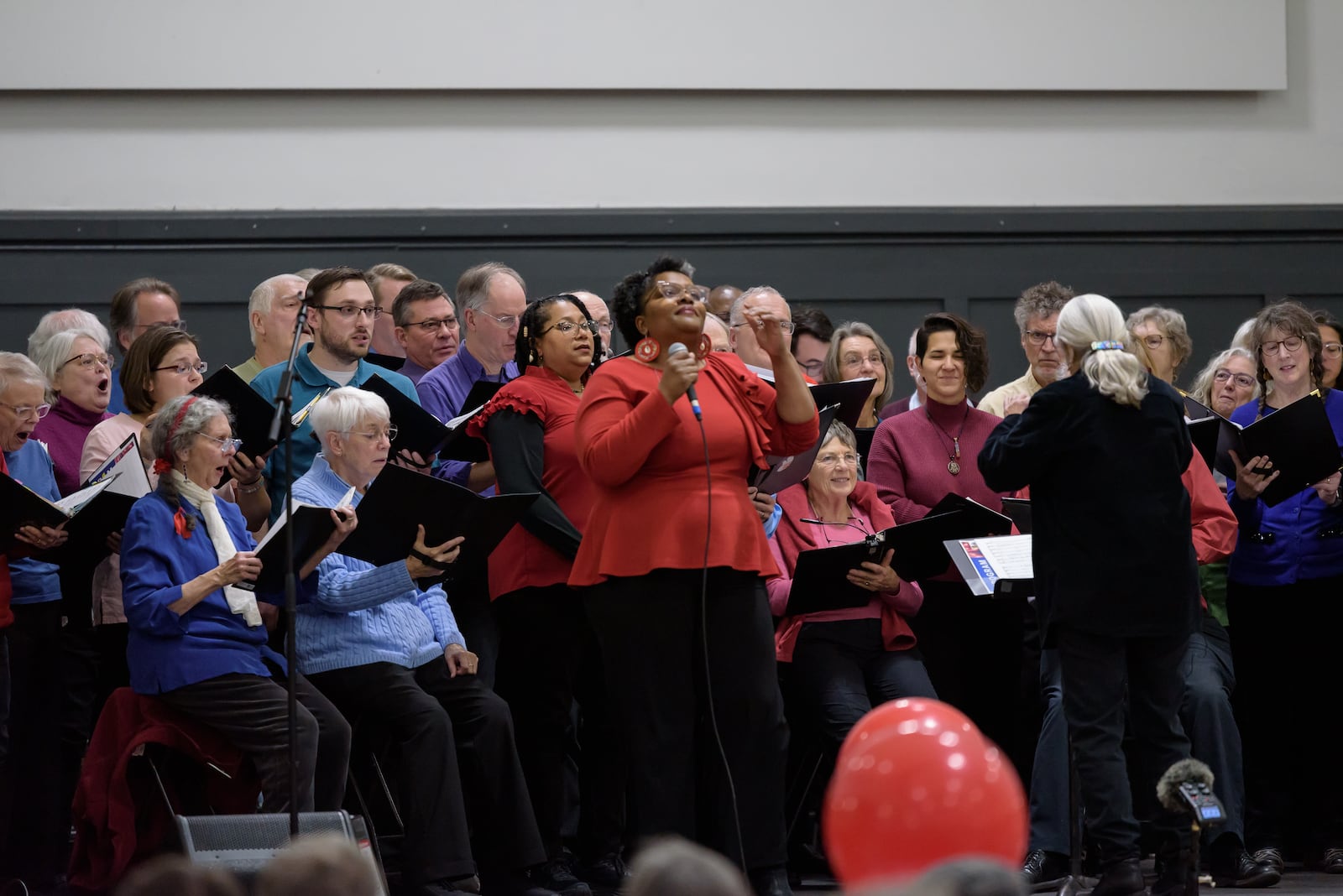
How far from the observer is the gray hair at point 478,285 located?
194 inches

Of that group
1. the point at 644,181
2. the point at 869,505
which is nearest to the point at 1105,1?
the point at 644,181

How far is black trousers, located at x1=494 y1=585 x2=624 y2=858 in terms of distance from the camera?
163 inches

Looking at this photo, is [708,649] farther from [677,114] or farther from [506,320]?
[677,114]

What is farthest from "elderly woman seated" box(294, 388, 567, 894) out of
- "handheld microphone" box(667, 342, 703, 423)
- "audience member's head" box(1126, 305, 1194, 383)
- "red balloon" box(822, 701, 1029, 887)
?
"audience member's head" box(1126, 305, 1194, 383)

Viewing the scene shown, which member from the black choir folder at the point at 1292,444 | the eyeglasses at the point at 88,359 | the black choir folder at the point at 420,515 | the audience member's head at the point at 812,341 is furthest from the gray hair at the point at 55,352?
the black choir folder at the point at 1292,444

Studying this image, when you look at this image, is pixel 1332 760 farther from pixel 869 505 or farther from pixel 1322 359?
pixel 869 505

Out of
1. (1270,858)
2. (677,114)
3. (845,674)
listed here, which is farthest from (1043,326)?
(677,114)

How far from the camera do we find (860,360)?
5.41 metres

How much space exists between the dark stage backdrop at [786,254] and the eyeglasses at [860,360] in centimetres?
164

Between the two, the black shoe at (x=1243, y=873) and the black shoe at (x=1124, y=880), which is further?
the black shoe at (x=1243, y=873)

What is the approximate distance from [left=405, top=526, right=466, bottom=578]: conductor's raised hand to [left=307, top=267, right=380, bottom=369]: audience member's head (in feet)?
2.90

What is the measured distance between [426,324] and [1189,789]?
2.89 m

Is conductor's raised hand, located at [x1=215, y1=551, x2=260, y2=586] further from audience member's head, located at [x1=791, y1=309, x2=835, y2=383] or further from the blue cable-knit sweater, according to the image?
audience member's head, located at [x1=791, y1=309, x2=835, y2=383]

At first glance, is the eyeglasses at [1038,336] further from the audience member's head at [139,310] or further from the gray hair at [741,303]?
the audience member's head at [139,310]
